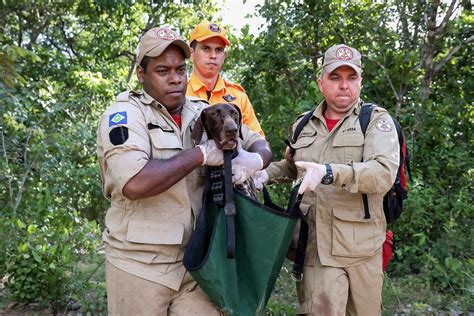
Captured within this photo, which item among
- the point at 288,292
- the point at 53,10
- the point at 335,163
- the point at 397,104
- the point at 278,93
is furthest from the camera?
the point at 53,10

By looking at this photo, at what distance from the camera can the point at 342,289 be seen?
136 inches

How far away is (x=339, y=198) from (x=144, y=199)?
118 cm

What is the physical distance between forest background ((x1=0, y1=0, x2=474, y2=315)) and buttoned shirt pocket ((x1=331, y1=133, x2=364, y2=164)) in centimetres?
210

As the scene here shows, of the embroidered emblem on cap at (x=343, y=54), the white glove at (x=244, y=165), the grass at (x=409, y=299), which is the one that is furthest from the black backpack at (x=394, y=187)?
the grass at (x=409, y=299)

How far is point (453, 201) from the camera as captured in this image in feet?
22.0

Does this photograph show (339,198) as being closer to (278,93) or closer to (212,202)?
(212,202)

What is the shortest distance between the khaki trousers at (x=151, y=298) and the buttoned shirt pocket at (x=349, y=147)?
116 centimetres

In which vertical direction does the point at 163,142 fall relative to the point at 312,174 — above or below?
above

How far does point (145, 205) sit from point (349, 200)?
1229 mm

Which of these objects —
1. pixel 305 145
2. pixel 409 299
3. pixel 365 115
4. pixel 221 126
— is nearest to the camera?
pixel 221 126

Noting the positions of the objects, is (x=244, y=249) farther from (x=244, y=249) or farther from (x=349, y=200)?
(x=349, y=200)

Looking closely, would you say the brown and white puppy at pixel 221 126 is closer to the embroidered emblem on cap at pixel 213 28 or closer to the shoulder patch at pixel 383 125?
the shoulder patch at pixel 383 125

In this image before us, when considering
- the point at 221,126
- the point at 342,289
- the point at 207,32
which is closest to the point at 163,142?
the point at 221,126

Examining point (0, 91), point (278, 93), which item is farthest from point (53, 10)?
point (0, 91)
